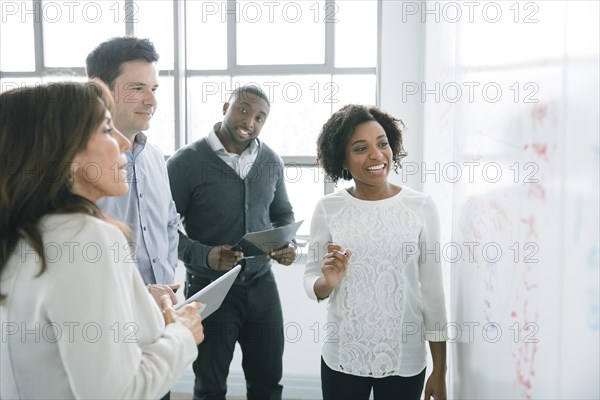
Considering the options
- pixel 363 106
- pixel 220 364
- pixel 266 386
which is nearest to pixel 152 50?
pixel 363 106

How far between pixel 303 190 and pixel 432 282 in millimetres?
2190

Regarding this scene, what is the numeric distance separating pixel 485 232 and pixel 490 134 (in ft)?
0.71

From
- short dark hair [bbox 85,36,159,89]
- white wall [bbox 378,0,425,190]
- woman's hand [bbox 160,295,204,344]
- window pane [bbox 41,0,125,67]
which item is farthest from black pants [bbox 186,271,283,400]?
window pane [bbox 41,0,125,67]

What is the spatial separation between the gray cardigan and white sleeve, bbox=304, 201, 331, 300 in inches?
19.5

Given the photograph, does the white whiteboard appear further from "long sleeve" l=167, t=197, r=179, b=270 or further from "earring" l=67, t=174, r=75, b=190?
"long sleeve" l=167, t=197, r=179, b=270

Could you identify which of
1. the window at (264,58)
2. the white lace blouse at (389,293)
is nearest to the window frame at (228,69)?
the window at (264,58)

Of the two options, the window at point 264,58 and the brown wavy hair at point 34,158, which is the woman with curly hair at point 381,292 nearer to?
the brown wavy hair at point 34,158

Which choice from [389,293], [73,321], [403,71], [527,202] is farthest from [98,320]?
[403,71]

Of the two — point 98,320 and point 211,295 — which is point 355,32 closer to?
point 211,295

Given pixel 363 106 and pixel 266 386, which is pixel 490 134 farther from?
pixel 266 386

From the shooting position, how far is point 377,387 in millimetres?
1567

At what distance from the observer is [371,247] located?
1.59 meters

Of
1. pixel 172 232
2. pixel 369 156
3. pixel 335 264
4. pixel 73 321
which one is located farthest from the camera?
pixel 172 232

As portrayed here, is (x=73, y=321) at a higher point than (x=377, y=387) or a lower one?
higher
